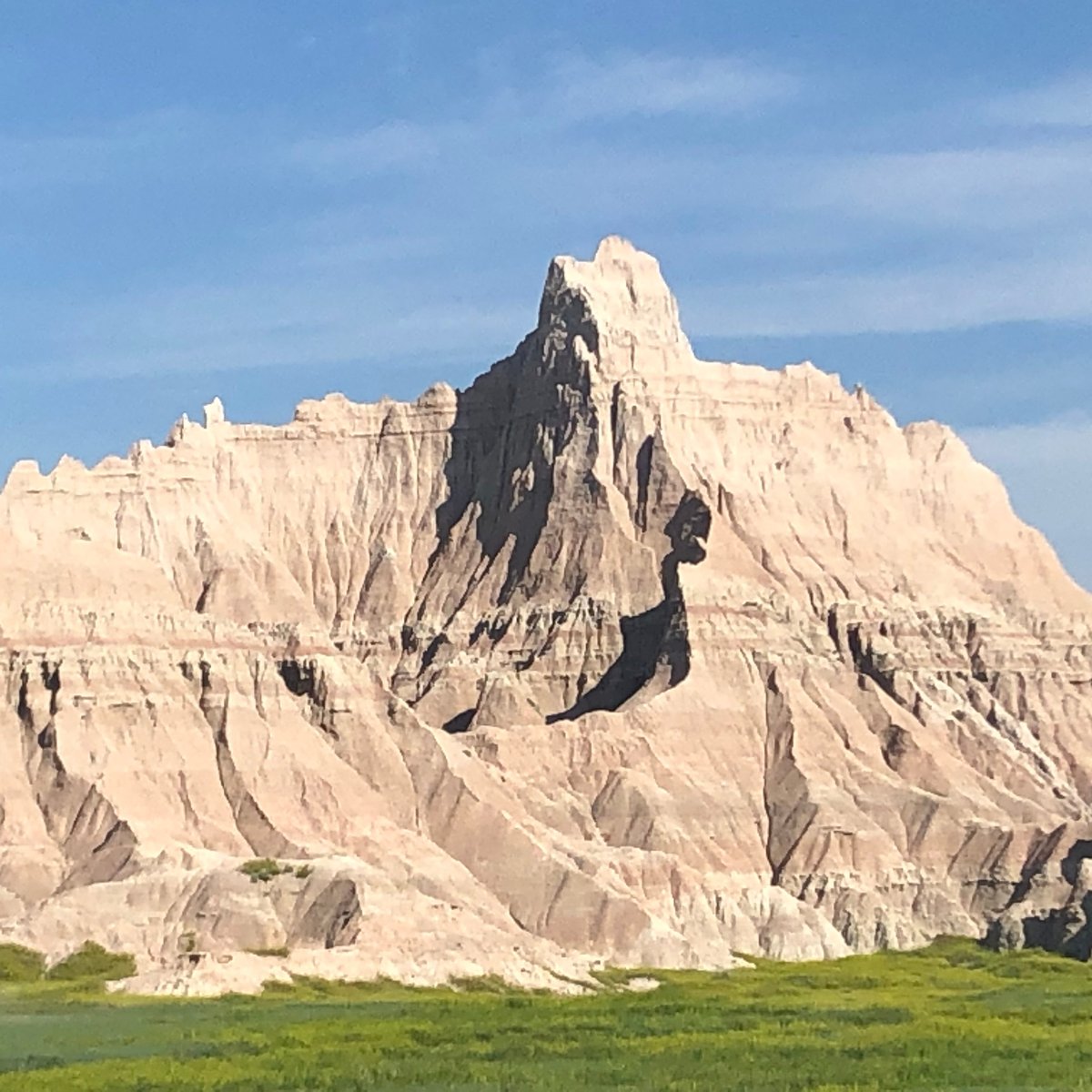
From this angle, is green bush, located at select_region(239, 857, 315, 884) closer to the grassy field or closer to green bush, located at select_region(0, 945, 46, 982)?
green bush, located at select_region(0, 945, 46, 982)

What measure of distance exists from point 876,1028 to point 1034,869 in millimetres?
76127

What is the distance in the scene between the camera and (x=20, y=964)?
453ft

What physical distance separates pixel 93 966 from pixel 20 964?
3315 mm

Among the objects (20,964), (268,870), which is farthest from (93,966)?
(268,870)

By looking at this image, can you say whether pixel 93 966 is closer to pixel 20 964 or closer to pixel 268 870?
pixel 20 964

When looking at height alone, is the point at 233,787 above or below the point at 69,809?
above

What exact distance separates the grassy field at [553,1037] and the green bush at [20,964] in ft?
3.41

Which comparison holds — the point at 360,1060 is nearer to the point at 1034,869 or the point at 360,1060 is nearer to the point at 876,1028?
the point at 876,1028

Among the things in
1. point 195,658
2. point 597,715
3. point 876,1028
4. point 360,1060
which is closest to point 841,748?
point 597,715

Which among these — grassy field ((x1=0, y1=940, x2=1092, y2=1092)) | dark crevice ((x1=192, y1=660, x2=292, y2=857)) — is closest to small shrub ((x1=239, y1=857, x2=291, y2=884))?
dark crevice ((x1=192, y1=660, x2=292, y2=857))

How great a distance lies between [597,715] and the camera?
19362cm

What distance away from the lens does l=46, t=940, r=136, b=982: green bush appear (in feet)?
444

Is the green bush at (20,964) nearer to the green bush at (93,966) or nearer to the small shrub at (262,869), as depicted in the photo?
the green bush at (93,966)

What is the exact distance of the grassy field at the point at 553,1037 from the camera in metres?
89.3
